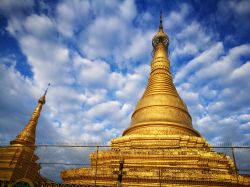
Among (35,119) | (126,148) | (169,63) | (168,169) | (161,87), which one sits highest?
(169,63)

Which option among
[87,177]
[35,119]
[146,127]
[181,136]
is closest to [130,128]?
[146,127]

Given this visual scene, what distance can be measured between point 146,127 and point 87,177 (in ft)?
22.4

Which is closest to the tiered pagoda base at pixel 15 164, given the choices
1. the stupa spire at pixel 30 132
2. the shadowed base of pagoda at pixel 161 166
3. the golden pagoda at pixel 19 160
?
the golden pagoda at pixel 19 160

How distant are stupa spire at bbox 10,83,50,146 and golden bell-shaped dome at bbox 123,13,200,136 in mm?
10256

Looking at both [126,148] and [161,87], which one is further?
[161,87]

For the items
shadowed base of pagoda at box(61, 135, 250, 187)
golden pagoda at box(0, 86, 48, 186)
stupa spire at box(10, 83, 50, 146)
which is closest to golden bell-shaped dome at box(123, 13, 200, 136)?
shadowed base of pagoda at box(61, 135, 250, 187)

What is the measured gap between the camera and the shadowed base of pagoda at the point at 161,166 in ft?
43.0

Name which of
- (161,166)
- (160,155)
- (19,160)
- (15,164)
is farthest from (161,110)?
(15,164)

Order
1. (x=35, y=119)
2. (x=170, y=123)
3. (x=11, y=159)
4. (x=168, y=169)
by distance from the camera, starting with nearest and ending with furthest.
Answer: (x=168, y=169) → (x=170, y=123) → (x=11, y=159) → (x=35, y=119)

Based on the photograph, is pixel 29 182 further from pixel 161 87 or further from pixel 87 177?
pixel 161 87

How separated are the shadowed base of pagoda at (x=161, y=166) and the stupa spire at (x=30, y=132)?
8417 mm

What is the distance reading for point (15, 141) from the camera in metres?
22.9

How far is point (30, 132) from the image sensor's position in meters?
24.2

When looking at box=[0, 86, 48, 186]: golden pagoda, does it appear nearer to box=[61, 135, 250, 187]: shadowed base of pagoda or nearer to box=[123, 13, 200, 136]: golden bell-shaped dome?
box=[61, 135, 250, 187]: shadowed base of pagoda
